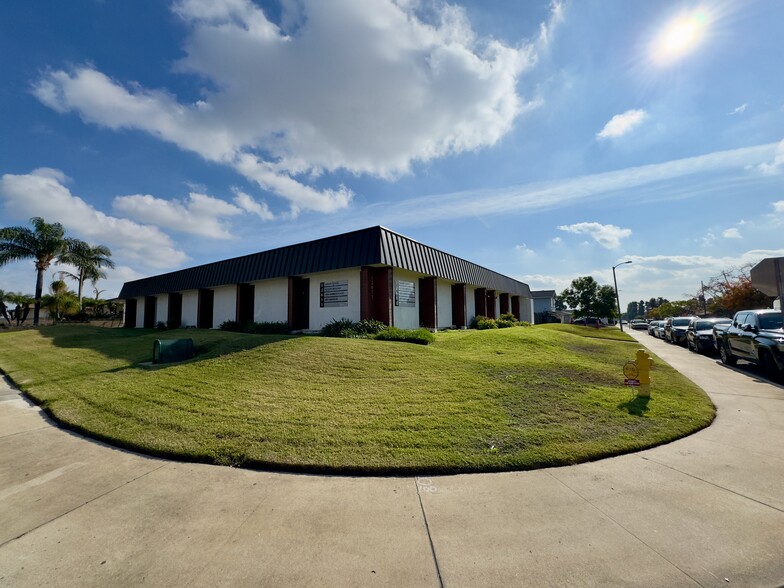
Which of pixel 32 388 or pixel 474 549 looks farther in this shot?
pixel 32 388

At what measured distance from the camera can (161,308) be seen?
27.7m

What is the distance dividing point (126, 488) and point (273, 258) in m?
15.3

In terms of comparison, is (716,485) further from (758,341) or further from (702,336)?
(702,336)

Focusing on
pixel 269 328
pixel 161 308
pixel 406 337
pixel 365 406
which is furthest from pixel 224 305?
pixel 365 406

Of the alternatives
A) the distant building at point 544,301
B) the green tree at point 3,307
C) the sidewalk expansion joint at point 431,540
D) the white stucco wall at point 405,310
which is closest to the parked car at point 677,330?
the white stucco wall at point 405,310

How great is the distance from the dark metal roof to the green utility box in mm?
6478

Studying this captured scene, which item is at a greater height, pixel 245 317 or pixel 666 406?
pixel 245 317

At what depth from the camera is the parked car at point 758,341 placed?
10.0m

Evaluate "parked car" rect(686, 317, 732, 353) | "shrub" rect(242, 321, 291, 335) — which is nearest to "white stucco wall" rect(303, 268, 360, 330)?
"shrub" rect(242, 321, 291, 335)

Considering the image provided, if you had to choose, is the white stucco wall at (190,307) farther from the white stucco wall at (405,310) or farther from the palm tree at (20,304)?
the palm tree at (20,304)

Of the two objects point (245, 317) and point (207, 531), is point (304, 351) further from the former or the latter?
point (245, 317)

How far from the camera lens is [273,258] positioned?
59.9 feet

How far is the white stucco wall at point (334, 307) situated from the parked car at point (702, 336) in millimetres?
15903

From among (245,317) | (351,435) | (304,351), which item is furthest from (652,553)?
(245,317)
